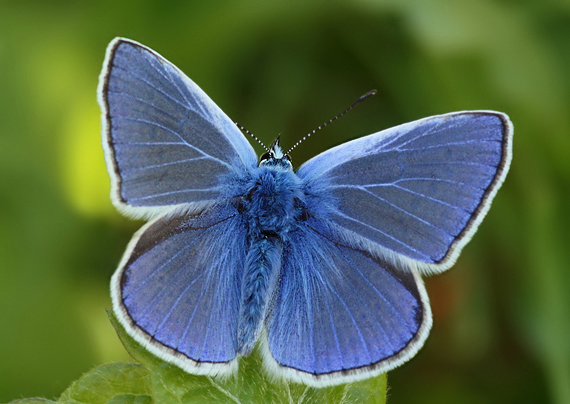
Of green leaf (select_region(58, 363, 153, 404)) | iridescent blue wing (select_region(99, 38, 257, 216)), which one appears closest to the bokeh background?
green leaf (select_region(58, 363, 153, 404))

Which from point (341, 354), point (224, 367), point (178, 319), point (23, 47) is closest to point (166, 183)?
point (178, 319)

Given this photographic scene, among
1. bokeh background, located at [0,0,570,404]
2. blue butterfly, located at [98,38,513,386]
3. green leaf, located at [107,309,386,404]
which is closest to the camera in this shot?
green leaf, located at [107,309,386,404]

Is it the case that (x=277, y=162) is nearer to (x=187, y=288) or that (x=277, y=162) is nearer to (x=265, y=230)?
(x=265, y=230)

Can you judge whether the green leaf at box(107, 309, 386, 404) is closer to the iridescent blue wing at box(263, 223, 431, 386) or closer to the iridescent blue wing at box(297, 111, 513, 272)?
the iridescent blue wing at box(263, 223, 431, 386)

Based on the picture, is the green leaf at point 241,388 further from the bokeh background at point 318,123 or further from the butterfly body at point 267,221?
the bokeh background at point 318,123

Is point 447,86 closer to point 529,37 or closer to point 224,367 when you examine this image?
point 529,37

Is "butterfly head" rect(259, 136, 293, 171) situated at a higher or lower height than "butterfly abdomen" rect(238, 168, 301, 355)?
higher

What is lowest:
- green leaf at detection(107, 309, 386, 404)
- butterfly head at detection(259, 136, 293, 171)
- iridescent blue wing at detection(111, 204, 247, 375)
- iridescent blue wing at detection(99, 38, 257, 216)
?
green leaf at detection(107, 309, 386, 404)
